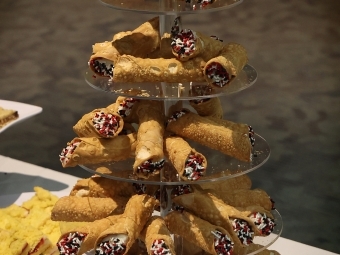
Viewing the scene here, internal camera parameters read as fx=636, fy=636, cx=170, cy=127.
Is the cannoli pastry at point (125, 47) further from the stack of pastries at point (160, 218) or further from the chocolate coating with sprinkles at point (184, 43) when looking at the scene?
the stack of pastries at point (160, 218)

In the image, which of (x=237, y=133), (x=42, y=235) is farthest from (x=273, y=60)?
(x=237, y=133)

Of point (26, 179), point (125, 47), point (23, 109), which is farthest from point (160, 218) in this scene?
point (23, 109)

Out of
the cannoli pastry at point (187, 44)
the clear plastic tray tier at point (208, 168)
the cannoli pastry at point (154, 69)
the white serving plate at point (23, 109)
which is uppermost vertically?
the cannoli pastry at point (187, 44)

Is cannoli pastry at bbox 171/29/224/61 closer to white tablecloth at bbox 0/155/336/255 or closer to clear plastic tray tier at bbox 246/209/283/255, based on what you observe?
clear plastic tray tier at bbox 246/209/283/255

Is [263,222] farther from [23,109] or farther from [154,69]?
[23,109]

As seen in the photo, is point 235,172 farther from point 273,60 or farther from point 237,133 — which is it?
point 273,60

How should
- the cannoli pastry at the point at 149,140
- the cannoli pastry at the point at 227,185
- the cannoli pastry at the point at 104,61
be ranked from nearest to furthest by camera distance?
the cannoli pastry at the point at 149,140 < the cannoli pastry at the point at 104,61 < the cannoli pastry at the point at 227,185

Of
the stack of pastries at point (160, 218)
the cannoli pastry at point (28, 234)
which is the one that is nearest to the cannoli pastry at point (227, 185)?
the stack of pastries at point (160, 218)
